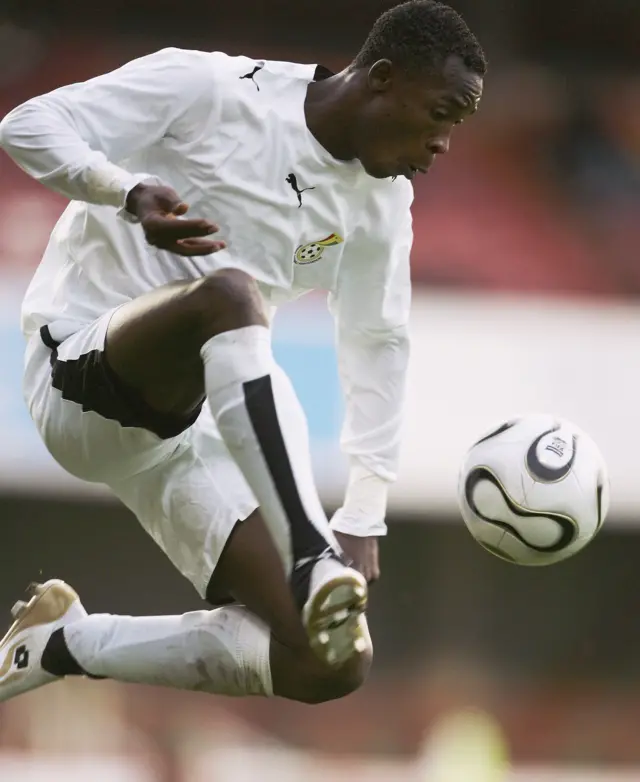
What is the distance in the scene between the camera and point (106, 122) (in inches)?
113

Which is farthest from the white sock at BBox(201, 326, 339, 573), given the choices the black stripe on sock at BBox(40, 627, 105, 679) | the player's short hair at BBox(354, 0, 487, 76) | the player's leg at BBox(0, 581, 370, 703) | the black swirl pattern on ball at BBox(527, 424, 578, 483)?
the black stripe on sock at BBox(40, 627, 105, 679)

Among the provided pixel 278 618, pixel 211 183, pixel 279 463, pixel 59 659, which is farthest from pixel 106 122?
pixel 59 659

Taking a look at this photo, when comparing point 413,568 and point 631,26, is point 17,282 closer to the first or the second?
point 413,568

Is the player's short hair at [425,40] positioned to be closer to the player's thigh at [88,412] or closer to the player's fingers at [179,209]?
the player's fingers at [179,209]

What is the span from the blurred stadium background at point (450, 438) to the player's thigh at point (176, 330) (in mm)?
3581

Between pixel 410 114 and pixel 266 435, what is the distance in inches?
33.5

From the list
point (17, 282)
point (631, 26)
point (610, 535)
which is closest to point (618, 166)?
point (631, 26)

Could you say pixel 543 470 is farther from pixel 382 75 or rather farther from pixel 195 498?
pixel 382 75

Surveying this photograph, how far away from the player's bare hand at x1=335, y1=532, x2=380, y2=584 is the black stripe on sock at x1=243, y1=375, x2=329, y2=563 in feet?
2.90

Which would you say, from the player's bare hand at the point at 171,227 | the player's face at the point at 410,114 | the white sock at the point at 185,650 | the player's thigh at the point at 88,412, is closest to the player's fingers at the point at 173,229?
the player's bare hand at the point at 171,227

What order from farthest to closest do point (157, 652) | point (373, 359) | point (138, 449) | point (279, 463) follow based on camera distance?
point (373, 359)
point (157, 652)
point (138, 449)
point (279, 463)

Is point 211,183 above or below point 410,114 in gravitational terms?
below

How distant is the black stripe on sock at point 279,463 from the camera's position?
2.36 metres

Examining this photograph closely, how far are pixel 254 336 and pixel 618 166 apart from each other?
5412 mm
